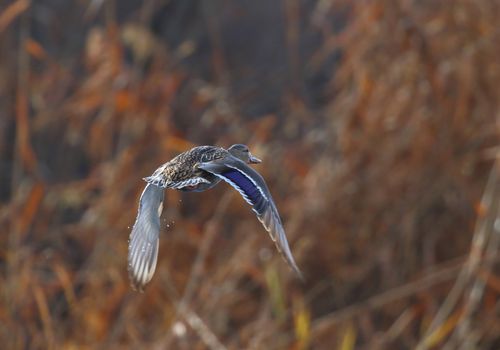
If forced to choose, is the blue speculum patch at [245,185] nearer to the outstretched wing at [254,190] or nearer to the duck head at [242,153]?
the outstretched wing at [254,190]

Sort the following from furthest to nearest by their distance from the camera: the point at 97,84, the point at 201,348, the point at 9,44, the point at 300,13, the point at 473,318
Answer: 1. the point at 300,13
2. the point at 9,44
3. the point at 97,84
4. the point at 473,318
5. the point at 201,348

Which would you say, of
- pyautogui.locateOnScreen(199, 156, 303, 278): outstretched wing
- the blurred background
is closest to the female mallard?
pyautogui.locateOnScreen(199, 156, 303, 278): outstretched wing

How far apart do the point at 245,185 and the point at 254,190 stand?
0.08 ft

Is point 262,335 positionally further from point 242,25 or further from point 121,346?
point 242,25

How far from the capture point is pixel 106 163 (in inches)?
157

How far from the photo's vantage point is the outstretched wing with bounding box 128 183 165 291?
4.32 feet

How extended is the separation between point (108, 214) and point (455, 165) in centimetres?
123

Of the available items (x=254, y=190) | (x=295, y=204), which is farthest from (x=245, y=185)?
(x=295, y=204)

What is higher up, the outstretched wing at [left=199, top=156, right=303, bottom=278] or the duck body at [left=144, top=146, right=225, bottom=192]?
the duck body at [left=144, top=146, right=225, bottom=192]

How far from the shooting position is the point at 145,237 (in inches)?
55.2

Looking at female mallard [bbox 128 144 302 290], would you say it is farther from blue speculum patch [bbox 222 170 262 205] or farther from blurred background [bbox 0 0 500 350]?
blurred background [bbox 0 0 500 350]

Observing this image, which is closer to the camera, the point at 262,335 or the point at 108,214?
the point at 262,335

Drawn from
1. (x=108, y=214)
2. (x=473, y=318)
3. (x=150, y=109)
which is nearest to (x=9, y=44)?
(x=150, y=109)

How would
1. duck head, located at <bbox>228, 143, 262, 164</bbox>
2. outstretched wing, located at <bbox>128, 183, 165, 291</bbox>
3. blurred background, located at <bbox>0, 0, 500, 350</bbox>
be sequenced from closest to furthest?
1. outstretched wing, located at <bbox>128, 183, 165, 291</bbox>
2. duck head, located at <bbox>228, 143, 262, 164</bbox>
3. blurred background, located at <bbox>0, 0, 500, 350</bbox>
